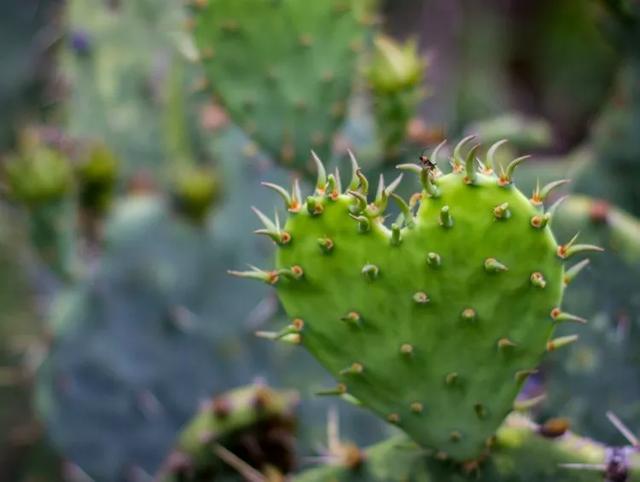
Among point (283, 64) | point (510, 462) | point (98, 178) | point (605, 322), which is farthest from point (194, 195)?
point (510, 462)

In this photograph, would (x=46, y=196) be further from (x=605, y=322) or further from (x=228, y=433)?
(x=605, y=322)

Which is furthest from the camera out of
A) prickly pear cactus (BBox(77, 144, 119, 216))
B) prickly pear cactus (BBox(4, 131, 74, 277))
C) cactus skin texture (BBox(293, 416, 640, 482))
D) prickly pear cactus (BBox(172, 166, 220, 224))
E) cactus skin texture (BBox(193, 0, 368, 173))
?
prickly pear cactus (BBox(77, 144, 119, 216))

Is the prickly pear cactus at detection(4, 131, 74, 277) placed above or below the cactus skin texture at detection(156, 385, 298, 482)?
above

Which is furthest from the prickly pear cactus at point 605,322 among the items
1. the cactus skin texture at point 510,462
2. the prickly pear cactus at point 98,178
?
the prickly pear cactus at point 98,178

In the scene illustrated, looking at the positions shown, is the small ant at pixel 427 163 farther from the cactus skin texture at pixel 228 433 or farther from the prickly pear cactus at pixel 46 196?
the prickly pear cactus at pixel 46 196

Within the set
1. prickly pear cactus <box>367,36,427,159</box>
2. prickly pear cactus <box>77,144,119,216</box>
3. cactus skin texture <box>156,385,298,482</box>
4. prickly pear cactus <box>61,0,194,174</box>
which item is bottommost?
cactus skin texture <box>156,385,298,482</box>

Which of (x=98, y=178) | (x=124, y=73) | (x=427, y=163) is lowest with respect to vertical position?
(x=98, y=178)

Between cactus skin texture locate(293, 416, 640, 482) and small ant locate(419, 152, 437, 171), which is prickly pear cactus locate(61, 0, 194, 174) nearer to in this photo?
cactus skin texture locate(293, 416, 640, 482)

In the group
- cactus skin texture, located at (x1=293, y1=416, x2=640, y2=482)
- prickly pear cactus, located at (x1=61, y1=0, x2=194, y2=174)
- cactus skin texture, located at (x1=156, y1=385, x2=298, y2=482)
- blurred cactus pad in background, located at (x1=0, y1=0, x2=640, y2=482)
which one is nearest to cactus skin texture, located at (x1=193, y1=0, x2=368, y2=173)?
blurred cactus pad in background, located at (x1=0, y1=0, x2=640, y2=482)
